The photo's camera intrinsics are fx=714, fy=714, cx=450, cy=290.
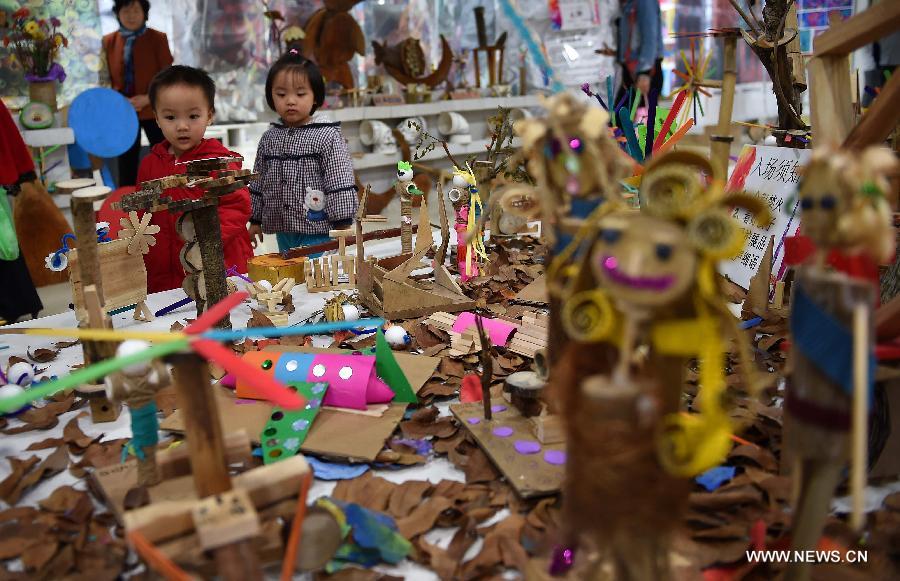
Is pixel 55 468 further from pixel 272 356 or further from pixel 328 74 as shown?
pixel 328 74

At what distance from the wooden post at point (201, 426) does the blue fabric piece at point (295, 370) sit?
482mm

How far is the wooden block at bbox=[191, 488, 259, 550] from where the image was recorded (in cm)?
71

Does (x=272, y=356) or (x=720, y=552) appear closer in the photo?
(x=720, y=552)

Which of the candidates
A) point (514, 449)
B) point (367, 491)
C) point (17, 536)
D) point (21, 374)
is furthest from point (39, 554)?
point (514, 449)

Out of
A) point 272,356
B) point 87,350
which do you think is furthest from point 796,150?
point 87,350

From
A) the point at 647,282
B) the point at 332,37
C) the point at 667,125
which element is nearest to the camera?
the point at 647,282

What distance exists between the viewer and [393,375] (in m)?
1.29

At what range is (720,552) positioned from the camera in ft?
2.86

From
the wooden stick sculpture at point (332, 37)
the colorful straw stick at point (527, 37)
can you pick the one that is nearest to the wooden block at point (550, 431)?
the wooden stick sculpture at point (332, 37)

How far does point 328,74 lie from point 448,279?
2577mm

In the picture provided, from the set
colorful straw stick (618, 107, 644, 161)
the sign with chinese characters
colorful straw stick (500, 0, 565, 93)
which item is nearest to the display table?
colorful straw stick (618, 107, 644, 161)

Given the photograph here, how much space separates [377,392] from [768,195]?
1.19m

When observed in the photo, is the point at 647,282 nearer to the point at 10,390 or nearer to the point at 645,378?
the point at 645,378

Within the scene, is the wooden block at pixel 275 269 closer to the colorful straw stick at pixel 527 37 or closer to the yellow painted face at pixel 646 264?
the yellow painted face at pixel 646 264
